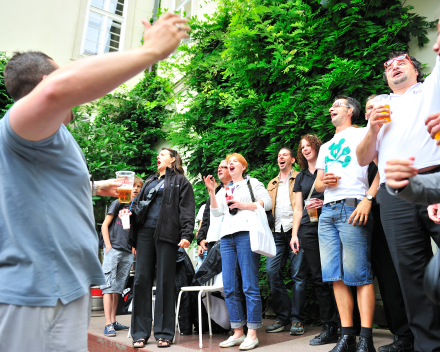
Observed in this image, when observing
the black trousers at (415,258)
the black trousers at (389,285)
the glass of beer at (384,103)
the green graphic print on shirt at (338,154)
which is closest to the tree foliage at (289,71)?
the green graphic print on shirt at (338,154)

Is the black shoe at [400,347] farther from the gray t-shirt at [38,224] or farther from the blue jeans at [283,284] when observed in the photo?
the gray t-shirt at [38,224]

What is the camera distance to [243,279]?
404 centimetres

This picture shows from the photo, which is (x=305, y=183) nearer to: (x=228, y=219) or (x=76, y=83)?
(x=228, y=219)

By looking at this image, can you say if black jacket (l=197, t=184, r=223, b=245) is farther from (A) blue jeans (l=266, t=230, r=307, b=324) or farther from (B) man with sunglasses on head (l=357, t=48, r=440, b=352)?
(B) man with sunglasses on head (l=357, t=48, r=440, b=352)

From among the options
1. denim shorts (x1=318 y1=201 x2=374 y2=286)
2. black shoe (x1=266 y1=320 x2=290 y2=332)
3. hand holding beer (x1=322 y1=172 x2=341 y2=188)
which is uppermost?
hand holding beer (x1=322 y1=172 x2=341 y2=188)

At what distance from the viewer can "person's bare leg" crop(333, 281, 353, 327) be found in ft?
10.9

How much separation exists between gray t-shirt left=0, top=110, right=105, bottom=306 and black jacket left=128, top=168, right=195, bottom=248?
2.92 m

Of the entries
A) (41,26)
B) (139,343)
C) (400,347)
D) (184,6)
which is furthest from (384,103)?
(41,26)

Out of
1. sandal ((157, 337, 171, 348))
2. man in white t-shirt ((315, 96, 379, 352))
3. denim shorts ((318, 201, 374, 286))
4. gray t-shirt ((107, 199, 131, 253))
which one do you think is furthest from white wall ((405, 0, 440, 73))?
sandal ((157, 337, 171, 348))

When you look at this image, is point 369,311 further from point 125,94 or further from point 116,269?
point 125,94

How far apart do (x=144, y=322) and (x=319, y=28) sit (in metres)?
4.67

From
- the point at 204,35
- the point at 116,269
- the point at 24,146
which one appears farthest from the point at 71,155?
the point at 204,35

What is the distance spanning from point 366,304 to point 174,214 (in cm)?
229

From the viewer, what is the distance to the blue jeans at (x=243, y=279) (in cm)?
398
